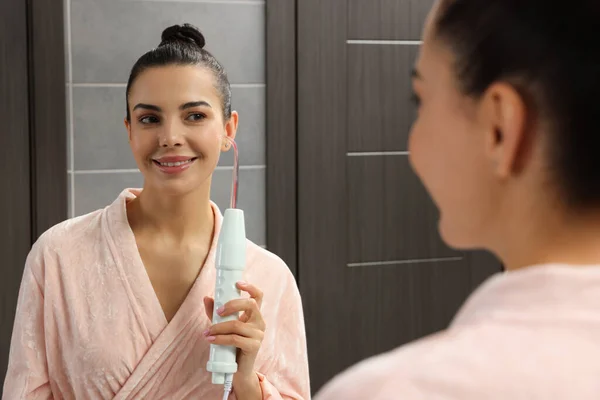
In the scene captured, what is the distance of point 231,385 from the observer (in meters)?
1.33

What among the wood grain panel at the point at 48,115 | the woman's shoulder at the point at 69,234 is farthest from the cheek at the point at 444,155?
the wood grain panel at the point at 48,115

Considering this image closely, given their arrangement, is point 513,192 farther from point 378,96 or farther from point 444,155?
point 378,96

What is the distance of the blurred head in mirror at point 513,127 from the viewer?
40cm

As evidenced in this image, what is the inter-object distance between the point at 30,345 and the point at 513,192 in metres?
1.15

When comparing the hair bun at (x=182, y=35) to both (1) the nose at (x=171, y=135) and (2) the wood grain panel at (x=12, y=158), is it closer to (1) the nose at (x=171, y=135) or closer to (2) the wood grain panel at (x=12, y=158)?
(1) the nose at (x=171, y=135)

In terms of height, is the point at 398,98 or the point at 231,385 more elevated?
the point at 398,98

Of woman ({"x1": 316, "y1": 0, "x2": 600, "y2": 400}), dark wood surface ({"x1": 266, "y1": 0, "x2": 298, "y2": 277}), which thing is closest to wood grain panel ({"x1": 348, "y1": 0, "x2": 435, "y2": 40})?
dark wood surface ({"x1": 266, "y1": 0, "x2": 298, "y2": 277})

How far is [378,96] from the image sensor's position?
96.4 inches

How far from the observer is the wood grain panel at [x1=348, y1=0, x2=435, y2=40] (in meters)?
2.42

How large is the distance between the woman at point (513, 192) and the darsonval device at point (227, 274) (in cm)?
79

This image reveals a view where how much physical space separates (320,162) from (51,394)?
1166 mm

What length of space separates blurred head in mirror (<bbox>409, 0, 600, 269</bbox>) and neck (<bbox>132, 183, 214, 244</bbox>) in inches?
41.6

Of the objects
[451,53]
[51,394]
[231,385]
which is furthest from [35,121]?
[451,53]

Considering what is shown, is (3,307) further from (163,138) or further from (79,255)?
(163,138)
